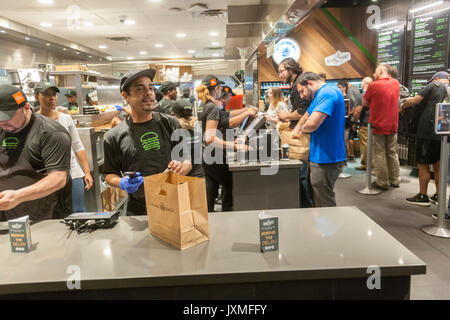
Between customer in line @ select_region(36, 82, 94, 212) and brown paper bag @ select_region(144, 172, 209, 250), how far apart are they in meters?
1.72

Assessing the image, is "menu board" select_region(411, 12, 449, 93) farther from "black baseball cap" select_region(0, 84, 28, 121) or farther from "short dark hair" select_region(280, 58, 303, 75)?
"black baseball cap" select_region(0, 84, 28, 121)

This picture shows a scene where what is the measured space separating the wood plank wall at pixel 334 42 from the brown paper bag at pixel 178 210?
743cm

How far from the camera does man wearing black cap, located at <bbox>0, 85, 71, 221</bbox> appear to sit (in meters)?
1.79

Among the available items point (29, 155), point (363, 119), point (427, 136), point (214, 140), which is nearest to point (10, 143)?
point (29, 155)

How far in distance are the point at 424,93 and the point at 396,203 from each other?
1.50 m

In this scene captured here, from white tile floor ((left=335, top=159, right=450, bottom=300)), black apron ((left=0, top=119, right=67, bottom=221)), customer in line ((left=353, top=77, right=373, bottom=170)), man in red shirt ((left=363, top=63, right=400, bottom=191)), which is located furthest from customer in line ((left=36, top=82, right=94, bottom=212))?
customer in line ((left=353, top=77, right=373, bottom=170))

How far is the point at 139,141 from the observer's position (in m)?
2.03

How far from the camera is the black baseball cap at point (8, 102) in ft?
5.71

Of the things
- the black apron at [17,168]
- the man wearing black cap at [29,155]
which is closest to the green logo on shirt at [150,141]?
the man wearing black cap at [29,155]

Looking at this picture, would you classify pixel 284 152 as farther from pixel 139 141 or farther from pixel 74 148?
pixel 74 148

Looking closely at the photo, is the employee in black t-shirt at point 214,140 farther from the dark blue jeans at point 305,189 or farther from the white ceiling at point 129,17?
the white ceiling at point 129,17

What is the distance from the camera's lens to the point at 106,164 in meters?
2.09

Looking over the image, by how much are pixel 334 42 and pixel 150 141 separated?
7626 mm

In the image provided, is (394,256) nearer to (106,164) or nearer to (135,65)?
(106,164)
